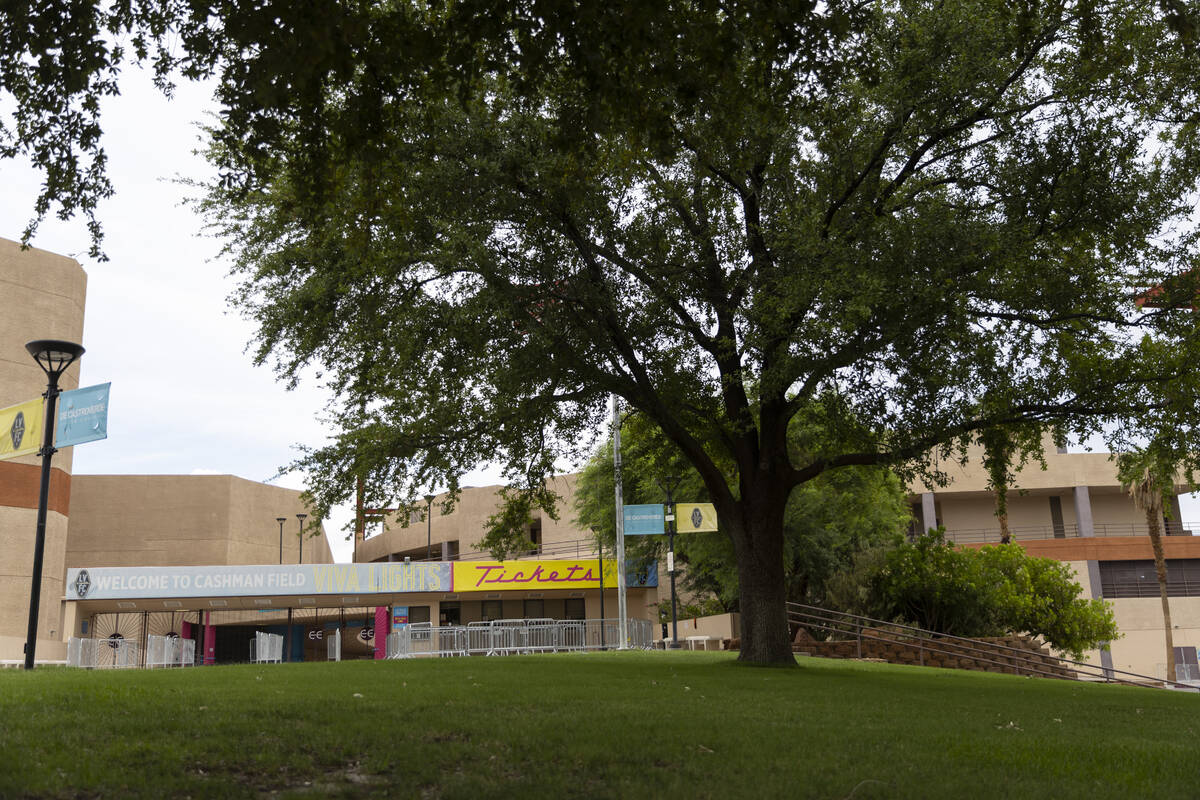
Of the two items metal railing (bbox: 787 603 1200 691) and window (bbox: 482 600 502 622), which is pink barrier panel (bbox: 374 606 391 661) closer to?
window (bbox: 482 600 502 622)

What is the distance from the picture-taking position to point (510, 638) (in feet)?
109

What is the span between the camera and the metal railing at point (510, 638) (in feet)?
104

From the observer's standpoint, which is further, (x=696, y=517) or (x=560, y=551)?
(x=560, y=551)

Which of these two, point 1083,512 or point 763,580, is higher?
point 1083,512

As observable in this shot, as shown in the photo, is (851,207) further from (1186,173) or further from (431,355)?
(431,355)

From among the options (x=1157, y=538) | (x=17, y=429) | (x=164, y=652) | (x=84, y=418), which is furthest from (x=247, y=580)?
(x=1157, y=538)

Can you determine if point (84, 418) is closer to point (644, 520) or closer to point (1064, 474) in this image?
point (644, 520)

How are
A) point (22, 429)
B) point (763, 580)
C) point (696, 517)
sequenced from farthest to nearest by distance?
point (696, 517)
point (763, 580)
point (22, 429)

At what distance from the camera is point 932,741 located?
8.21 metres

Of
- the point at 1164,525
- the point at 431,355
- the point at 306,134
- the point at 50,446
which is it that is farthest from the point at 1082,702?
the point at 1164,525

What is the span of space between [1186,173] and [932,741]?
37.2ft

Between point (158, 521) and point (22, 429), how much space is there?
44.8 meters

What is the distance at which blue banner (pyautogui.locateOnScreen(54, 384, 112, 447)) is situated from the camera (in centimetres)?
1447

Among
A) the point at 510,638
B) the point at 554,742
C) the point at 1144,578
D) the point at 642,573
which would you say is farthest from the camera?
the point at 1144,578
